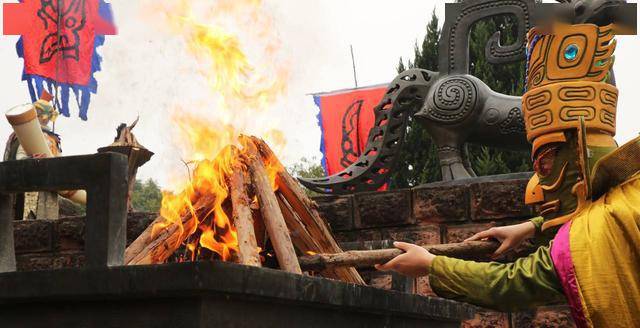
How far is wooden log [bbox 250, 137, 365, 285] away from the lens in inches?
165

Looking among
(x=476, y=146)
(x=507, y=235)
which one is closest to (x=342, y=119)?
(x=476, y=146)

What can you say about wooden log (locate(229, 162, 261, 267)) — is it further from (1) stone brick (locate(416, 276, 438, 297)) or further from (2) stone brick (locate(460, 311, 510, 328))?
(2) stone brick (locate(460, 311, 510, 328))

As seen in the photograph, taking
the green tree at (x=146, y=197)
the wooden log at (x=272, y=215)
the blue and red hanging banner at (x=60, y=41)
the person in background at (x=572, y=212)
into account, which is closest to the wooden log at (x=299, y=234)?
the wooden log at (x=272, y=215)

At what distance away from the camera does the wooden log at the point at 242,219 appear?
3523mm

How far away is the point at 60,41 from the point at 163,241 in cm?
1272

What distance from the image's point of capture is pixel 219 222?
12.8 feet

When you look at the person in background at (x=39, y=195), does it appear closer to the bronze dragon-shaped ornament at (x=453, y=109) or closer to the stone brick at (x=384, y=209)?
the bronze dragon-shaped ornament at (x=453, y=109)

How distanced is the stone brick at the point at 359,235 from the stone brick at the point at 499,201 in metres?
0.71

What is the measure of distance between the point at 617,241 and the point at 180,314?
159cm

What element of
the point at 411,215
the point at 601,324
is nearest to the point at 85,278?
the point at 601,324

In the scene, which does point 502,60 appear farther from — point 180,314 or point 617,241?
point 180,314

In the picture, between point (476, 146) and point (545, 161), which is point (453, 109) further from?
point (476, 146)

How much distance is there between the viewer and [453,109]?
6.54m

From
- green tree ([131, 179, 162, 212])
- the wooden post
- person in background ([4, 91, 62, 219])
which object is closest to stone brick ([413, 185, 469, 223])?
the wooden post
